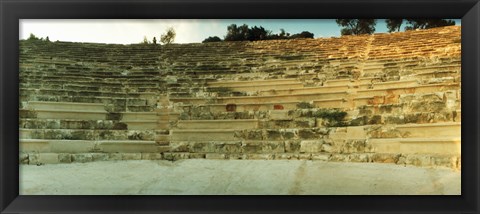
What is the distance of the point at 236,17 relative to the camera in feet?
11.5

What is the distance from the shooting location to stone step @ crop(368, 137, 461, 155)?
365 centimetres

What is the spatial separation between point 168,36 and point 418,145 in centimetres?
242

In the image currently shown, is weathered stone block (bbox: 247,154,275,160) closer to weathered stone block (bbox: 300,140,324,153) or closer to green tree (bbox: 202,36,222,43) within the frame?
weathered stone block (bbox: 300,140,324,153)

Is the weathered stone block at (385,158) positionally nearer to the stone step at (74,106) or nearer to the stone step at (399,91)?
the stone step at (399,91)

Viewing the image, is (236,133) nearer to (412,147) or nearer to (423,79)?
(412,147)

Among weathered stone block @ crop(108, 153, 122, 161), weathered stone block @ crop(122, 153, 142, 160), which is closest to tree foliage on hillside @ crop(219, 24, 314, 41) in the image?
weathered stone block @ crop(122, 153, 142, 160)

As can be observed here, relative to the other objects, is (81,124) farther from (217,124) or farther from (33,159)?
(217,124)

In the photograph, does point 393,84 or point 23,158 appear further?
point 393,84

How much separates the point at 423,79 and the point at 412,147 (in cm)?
78

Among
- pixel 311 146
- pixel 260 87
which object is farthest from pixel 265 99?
pixel 311 146

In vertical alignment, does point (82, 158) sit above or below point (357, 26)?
below

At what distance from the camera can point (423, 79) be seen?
4.21m

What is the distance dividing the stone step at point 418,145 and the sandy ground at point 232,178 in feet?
0.49
